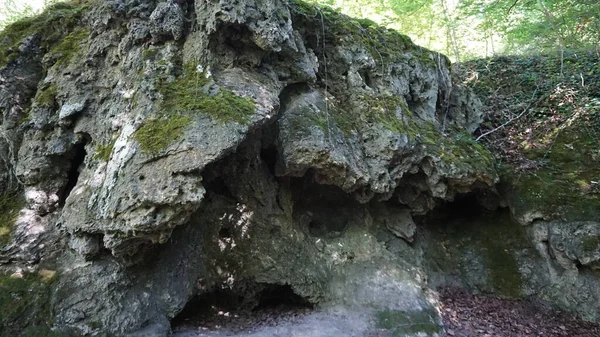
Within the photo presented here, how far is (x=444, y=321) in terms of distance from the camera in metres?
6.43

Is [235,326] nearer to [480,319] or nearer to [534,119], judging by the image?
[480,319]

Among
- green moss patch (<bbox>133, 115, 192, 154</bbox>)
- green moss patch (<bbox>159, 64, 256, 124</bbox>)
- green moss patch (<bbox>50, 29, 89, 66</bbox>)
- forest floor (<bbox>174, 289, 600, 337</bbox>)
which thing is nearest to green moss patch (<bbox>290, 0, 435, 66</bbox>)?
green moss patch (<bbox>159, 64, 256, 124</bbox>)

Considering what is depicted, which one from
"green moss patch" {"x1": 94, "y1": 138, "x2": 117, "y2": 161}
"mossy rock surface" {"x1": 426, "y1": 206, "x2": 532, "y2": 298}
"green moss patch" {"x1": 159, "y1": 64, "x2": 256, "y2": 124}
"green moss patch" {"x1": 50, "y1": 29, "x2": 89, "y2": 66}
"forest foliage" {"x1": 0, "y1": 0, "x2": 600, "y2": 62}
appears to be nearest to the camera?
"green moss patch" {"x1": 159, "y1": 64, "x2": 256, "y2": 124}

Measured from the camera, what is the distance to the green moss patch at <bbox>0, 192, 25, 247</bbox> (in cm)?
530

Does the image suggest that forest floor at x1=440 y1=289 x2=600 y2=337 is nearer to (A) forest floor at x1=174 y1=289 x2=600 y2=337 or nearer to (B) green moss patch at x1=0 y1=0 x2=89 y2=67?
(A) forest floor at x1=174 y1=289 x2=600 y2=337

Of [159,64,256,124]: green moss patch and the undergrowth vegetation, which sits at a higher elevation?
the undergrowth vegetation

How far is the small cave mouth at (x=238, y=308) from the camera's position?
5934 mm

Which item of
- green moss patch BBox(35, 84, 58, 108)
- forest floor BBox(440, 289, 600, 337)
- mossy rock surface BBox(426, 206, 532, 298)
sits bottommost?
forest floor BBox(440, 289, 600, 337)

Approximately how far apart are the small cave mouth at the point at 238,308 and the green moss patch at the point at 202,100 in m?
3.11

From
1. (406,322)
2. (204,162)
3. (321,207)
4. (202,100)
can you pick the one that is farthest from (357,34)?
(406,322)

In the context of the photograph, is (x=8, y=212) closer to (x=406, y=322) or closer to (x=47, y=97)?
(x=47, y=97)

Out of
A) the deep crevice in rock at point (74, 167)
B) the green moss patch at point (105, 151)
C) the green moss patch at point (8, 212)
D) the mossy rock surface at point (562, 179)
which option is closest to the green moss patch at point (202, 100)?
the green moss patch at point (105, 151)

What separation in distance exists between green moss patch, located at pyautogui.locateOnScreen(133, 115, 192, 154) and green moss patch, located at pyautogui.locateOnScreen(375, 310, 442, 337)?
4.43 meters

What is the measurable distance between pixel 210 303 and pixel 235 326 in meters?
0.67
